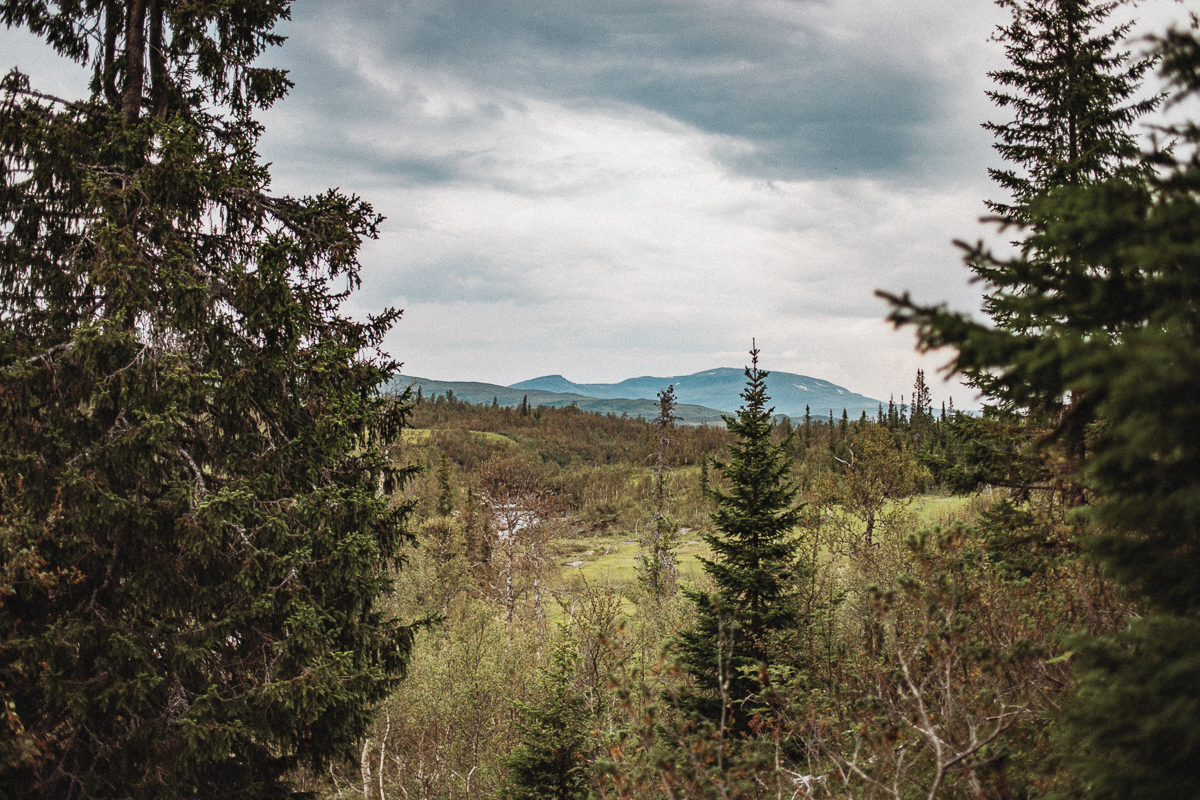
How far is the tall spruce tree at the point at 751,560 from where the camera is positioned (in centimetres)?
1327

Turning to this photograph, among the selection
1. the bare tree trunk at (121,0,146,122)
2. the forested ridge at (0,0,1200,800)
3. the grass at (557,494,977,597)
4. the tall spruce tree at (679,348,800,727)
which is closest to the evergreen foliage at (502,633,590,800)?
the forested ridge at (0,0,1200,800)

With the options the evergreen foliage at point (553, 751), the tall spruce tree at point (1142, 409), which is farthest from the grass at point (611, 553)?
the tall spruce tree at point (1142, 409)

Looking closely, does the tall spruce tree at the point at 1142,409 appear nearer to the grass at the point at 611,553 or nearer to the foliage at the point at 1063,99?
the foliage at the point at 1063,99

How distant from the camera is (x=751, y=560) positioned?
44.7ft

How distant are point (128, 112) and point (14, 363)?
11.6 ft

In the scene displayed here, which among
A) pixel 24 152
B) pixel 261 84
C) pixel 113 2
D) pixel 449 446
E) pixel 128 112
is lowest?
pixel 449 446

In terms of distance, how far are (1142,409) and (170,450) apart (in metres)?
8.61

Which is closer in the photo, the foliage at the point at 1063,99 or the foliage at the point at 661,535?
the foliage at the point at 1063,99

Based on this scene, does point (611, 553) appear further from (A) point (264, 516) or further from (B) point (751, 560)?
(A) point (264, 516)

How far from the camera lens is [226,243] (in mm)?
8211

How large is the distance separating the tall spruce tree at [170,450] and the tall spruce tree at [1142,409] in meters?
7.14

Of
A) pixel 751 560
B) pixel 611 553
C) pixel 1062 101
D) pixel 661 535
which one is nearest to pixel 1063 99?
pixel 1062 101

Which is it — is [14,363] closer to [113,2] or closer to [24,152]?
[24,152]

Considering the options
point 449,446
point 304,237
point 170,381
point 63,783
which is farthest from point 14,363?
point 449,446
